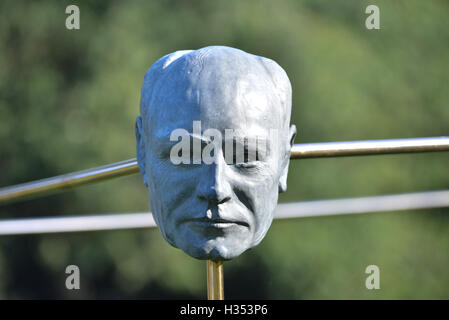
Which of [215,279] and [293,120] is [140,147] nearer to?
[215,279]

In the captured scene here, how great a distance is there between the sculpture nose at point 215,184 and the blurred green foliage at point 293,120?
10.1 ft

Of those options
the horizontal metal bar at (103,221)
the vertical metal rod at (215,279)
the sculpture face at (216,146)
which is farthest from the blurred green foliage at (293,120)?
the sculpture face at (216,146)

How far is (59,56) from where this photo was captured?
4539 mm

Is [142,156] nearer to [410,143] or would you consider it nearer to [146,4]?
[410,143]

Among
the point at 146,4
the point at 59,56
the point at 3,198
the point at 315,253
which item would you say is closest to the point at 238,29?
the point at 146,4

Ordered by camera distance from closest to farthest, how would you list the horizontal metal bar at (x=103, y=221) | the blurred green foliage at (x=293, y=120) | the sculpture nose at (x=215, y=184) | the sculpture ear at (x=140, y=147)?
1. the sculpture nose at (x=215, y=184)
2. the sculpture ear at (x=140, y=147)
3. the horizontal metal bar at (x=103, y=221)
4. the blurred green foliage at (x=293, y=120)

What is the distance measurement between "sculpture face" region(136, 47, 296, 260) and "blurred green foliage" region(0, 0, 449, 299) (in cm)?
302

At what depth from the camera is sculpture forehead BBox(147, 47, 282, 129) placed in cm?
108

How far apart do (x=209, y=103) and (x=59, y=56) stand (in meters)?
3.70

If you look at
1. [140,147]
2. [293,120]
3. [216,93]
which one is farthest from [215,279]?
[293,120]

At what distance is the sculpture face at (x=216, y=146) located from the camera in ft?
3.56

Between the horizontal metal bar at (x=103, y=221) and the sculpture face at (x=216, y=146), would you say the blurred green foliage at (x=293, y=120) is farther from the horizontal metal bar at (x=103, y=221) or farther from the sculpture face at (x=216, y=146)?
the sculpture face at (x=216, y=146)

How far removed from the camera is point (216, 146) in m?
1.08

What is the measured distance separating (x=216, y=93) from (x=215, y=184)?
15 cm
